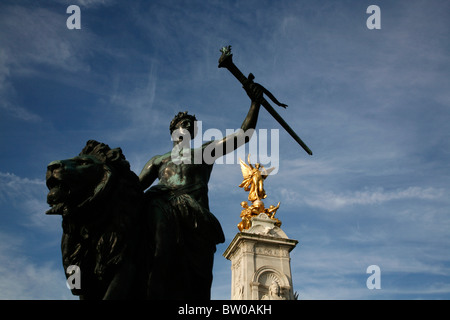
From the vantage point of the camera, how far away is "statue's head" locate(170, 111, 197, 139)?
13.7 feet

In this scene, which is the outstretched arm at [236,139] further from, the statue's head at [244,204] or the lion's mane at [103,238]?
the statue's head at [244,204]

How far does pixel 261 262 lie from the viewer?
1594 centimetres

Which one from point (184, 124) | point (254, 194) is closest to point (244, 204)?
point (254, 194)

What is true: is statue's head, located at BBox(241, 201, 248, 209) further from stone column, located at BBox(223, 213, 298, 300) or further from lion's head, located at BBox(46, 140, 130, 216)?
lion's head, located at BBox(46, 140, 130, 216)

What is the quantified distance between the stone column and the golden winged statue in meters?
2.50

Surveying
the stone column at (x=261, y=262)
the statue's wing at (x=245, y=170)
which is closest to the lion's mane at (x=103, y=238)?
the stone column at (x=261, y=262)

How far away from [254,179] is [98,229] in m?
17.8

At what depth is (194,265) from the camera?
3.36m

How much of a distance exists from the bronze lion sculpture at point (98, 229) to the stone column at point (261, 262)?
40.6 ft

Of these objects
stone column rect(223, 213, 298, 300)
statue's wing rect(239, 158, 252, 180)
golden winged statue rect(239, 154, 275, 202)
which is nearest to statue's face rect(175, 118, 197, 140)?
stone column rect(223, 213, 298, 300)

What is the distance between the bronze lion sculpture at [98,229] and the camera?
3037 mm

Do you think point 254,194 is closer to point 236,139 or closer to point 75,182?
point 236,139
